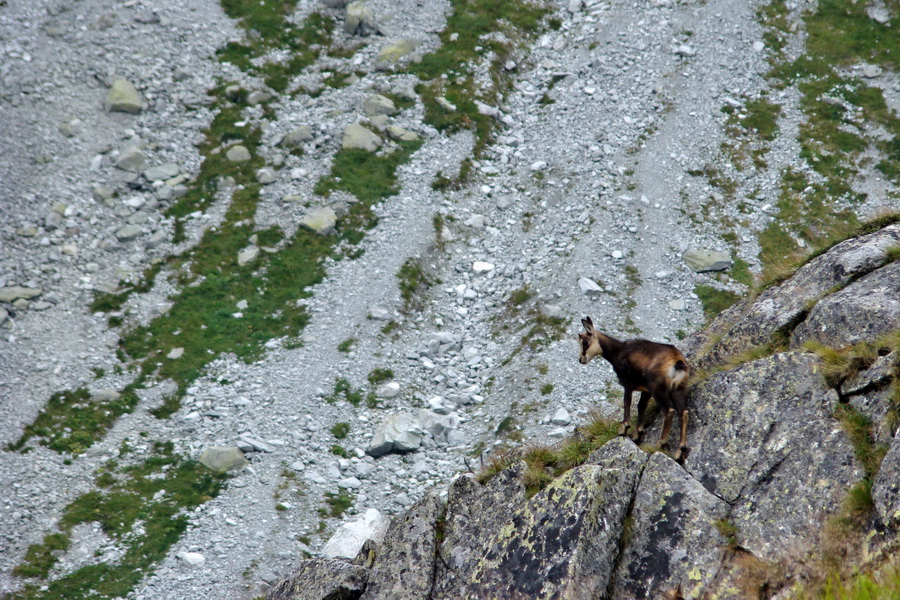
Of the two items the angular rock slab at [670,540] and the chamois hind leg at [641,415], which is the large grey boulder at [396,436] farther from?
the angular rock slab at [670,540]

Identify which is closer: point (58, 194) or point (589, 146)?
point (58, 194)

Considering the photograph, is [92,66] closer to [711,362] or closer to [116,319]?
[116,319]

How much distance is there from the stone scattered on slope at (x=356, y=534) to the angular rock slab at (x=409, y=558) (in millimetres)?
7456

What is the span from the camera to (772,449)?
9531 millimetres

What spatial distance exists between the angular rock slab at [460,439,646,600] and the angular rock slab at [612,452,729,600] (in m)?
0.24

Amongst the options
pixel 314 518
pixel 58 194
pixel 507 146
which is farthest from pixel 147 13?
pixel 314 518

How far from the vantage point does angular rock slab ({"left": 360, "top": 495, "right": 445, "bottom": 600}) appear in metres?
11.3

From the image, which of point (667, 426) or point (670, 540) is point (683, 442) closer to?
point (667, 426)

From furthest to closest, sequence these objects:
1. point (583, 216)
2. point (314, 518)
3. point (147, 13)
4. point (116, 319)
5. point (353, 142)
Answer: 1. point (147, 13)
2. point (353, 142)
3. point (583, 216)
4. point (116, 319)
5. point (314, 518)

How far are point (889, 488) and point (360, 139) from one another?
1301 inches

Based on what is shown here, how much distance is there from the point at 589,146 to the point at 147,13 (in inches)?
A: 1184

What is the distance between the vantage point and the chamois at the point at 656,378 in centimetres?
1043

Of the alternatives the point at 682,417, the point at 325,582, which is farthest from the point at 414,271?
the point at 682,417

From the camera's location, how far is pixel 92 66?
38.4m
